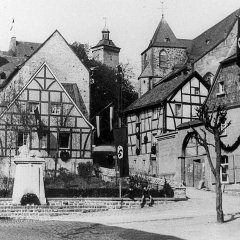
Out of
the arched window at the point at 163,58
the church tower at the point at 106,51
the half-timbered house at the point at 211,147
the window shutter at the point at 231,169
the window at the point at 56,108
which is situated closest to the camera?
the window shutter at the point at 231,169

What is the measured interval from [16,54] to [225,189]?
168 ft

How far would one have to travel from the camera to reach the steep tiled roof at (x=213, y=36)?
61719 mm

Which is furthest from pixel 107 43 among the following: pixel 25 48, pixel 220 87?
pixel 220 87

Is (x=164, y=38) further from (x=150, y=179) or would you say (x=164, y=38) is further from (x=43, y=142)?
(x=150, y=179)

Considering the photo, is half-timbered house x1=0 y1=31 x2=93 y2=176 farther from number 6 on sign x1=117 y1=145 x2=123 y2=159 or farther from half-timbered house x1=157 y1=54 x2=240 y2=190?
number 6 on sign x1=117 y1=145 x2=123 y2=159

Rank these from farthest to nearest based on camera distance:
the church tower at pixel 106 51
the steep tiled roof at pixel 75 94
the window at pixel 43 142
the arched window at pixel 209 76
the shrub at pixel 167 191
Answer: the church tower at pixel 106 51 → the arched window at pixel 209 76 → the steep tiled roof at pixel 75 94 → the window at pixel 43 142 → the shrub at pixel 167 191

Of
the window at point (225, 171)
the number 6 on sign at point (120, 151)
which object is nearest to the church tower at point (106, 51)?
the window at point (225, 171)

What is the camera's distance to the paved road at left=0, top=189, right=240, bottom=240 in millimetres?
17047

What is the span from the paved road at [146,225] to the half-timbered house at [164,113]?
64.2 ft

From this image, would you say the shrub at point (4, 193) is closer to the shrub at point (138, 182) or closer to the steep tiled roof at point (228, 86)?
the shrub at point (138, 182)

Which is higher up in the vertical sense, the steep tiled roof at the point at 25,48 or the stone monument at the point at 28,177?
the steep tiled roof at the point at 25,48

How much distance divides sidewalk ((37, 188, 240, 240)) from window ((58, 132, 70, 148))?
16.6m

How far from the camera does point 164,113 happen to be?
157 ft

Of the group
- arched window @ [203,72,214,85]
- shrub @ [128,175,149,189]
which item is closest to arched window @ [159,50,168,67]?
arched window @ [203,72,214,85]
